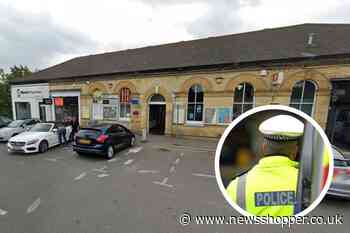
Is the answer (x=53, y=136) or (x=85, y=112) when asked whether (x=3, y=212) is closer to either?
(x=53, y=136)

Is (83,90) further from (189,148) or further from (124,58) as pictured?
(189,148)

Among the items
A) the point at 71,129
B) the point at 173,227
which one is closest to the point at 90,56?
the point at 71,129

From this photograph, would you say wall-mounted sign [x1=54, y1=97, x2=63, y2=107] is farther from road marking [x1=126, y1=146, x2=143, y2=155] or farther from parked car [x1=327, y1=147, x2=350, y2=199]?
parked car [x1=327, y1=147, x2=350, y2=199]

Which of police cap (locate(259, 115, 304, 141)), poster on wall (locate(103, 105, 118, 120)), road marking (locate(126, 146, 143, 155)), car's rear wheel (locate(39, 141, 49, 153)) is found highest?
police cap (locate(259, 115, 304, 141))

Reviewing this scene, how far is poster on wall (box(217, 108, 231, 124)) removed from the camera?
1019 centimetres

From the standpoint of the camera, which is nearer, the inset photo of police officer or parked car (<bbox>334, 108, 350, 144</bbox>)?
the inset photo of police officer

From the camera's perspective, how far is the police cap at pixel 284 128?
1.08 metres

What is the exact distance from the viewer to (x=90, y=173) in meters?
5.21

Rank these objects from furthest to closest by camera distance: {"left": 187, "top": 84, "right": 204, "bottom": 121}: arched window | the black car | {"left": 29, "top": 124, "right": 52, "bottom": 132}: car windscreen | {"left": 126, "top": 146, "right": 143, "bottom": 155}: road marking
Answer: {"left": 187, "top": 84, "right": 204, "bottom": 121}: arched window < {"left": 29, "top": 124, "right": 52, "bottom": 132}: car windscreen < {"left": 126, "top": 146, "right": 143, "bottom": 155}: road marking < the black car

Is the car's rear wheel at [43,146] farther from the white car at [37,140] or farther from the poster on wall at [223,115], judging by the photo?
the poster on wall at [223,115]

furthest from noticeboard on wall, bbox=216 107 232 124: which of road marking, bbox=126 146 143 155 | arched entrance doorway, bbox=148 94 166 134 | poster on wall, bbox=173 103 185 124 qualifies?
road marking, bbox=126 146 143 155

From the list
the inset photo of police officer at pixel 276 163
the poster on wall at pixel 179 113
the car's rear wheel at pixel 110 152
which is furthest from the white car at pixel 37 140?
the inset photo of police officer at pixel 276 163

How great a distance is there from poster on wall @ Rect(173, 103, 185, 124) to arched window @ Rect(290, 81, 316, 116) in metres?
6.53

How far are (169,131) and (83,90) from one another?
8752 mm
